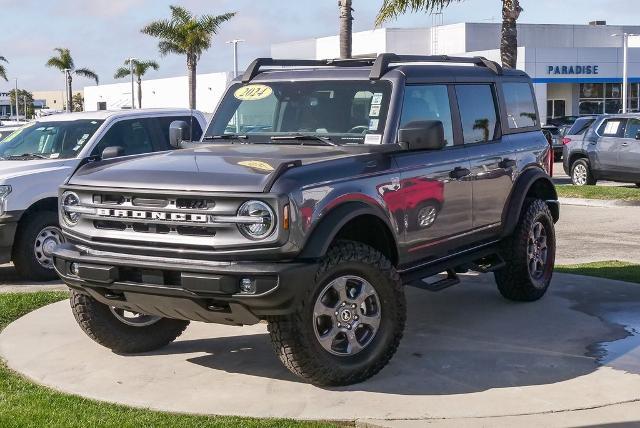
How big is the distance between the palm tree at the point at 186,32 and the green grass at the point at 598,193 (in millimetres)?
37847

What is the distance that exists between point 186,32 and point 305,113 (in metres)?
50.3

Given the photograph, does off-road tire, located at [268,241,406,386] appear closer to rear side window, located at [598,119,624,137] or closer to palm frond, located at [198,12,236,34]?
rear side window, located at [598,119,624,137]

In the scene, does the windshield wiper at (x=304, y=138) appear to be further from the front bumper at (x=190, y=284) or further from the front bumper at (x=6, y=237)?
the front bumper at (x=6, y=237)

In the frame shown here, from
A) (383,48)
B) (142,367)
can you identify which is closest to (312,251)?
(142,367)

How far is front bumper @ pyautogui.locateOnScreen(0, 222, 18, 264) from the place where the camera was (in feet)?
32.6

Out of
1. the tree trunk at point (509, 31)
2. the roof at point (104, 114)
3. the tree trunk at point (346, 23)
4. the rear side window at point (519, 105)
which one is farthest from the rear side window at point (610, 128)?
the rear side window at point (519, 105)

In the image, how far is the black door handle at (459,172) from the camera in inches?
285

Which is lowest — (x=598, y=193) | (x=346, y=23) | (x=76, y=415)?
(x=76, y=415)

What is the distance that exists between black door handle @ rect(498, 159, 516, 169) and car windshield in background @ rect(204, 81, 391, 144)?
1.56m

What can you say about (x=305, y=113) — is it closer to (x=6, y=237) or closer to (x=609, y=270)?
(x=6, y=237)

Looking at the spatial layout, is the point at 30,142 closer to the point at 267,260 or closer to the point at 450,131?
the point at 450,131

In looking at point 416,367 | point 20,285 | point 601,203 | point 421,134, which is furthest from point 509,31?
point 416,367

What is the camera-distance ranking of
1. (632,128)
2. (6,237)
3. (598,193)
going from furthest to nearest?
(632,128) → (598,193) → (6,237)

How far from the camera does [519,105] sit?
28.7 ft
